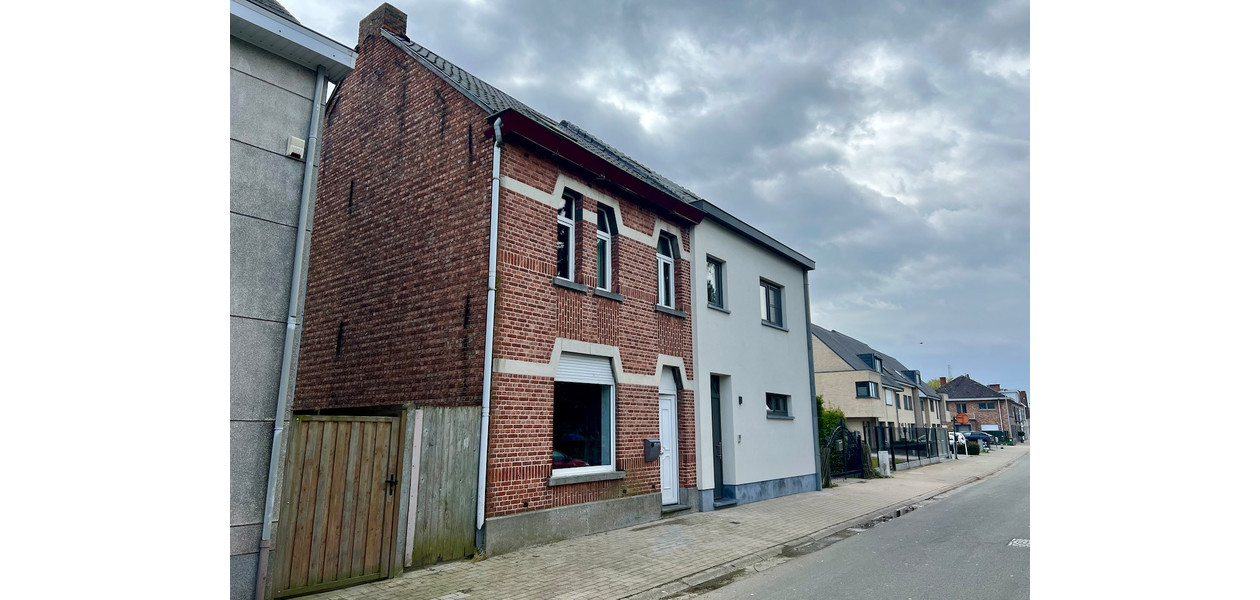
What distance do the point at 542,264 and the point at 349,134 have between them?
556cm

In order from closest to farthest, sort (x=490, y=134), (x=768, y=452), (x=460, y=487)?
(x=460, y=487) → (x=490, y=134) → (x=768, y=452)

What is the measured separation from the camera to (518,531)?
30.7 feet

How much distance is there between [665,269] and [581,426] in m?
4.36

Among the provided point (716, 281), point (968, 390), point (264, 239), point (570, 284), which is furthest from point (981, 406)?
point (264, 239)

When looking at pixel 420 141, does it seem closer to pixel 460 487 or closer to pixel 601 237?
pixel 601 237

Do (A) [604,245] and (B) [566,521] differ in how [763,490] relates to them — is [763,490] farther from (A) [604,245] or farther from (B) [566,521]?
(A) [604,245]

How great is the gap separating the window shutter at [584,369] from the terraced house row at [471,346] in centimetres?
3

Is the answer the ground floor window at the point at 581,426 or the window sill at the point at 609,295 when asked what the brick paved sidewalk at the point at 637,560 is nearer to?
the ground floor window at the point at 581,426

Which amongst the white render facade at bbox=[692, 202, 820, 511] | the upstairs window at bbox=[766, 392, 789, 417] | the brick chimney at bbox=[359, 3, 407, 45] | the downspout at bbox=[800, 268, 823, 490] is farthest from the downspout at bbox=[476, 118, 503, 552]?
the downspout at bbox=[800, 268, 823, 490]

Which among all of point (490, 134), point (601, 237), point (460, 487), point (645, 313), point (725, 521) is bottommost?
point (725, 521)

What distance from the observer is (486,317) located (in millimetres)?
9852

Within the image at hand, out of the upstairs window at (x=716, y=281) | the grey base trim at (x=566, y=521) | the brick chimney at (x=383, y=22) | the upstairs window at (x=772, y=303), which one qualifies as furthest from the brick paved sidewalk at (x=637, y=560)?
the brick chimney at (x=383, y=22)

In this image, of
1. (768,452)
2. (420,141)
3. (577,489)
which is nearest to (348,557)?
(577,489)

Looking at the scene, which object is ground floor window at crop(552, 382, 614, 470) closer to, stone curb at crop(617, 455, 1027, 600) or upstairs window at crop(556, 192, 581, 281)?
upstairs window at crop(556, 192, 581, 281)
